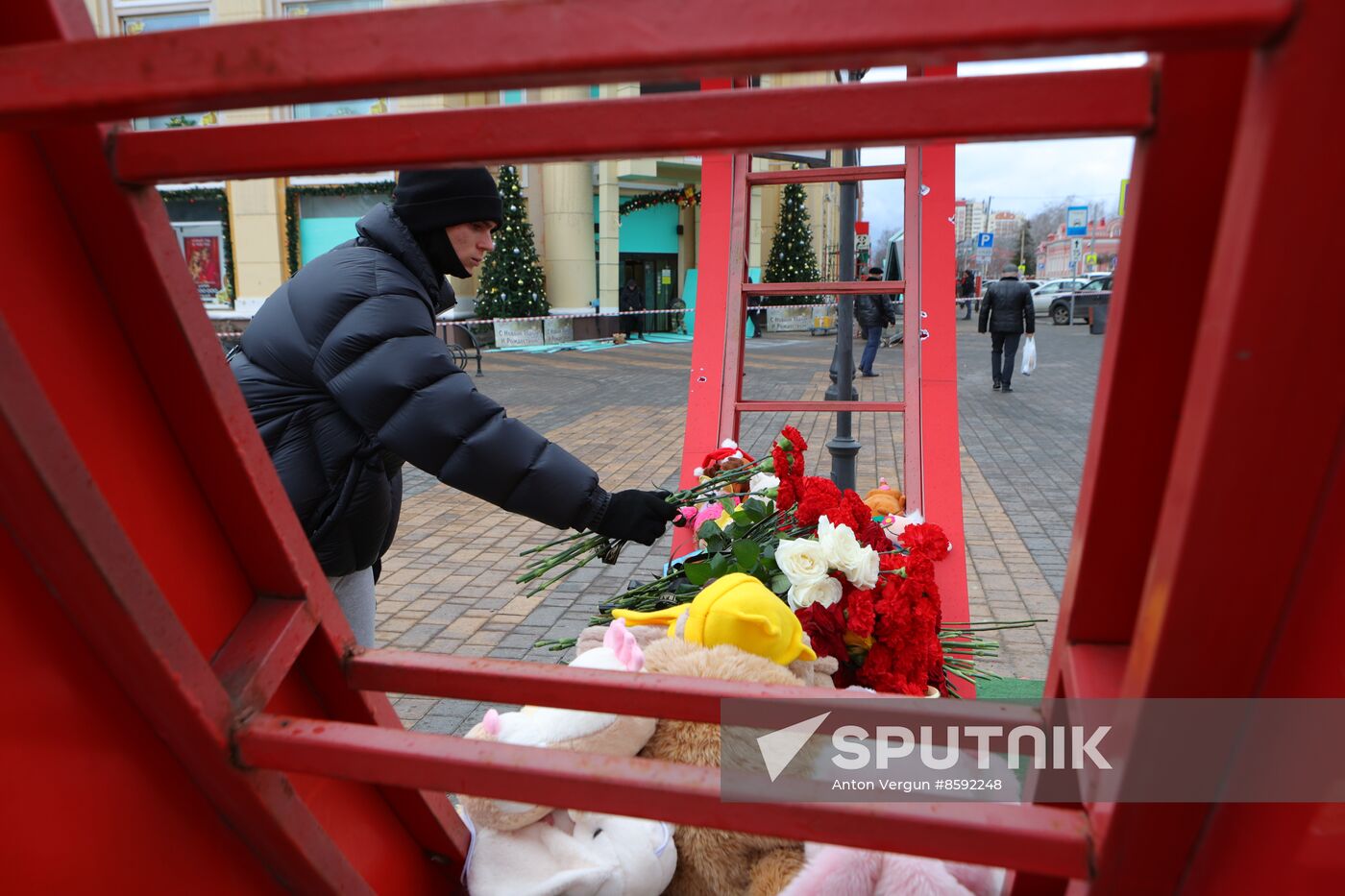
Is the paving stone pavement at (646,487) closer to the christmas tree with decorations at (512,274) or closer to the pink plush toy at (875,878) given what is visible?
the pink plush toy at (875,878)

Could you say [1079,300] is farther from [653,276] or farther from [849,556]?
[849,556]

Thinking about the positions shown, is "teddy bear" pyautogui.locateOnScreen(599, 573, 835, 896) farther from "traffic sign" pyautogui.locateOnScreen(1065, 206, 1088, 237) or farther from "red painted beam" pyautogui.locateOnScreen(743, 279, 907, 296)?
"traffic sign" pyautogui.locateOnScreen(1065, 206, 1088, 237)

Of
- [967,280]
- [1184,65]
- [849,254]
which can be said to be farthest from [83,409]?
[967,280]

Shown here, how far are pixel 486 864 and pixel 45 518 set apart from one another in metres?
0.93

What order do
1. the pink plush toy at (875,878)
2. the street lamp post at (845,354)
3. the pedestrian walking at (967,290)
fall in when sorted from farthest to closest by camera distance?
the pedestrian walking at (967,290) → the street lamp post at (845,354) → the pink plush toy at (875,878)

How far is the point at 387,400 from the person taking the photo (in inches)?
76.2

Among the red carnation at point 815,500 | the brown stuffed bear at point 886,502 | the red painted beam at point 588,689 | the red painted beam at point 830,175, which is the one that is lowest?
the brown stuffed bear at point 886,502

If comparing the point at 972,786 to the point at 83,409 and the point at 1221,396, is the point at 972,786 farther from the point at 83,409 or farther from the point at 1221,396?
the point at 83,409

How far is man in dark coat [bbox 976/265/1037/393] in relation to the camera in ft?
41.1

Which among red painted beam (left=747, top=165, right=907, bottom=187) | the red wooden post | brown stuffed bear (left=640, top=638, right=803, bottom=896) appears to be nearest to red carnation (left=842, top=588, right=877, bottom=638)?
brown stuffed bear (left=640, top=638, right=803, bottom=896)

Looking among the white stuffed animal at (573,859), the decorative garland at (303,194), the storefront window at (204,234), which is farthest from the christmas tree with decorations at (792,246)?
the white stuffed animal at (573,859)

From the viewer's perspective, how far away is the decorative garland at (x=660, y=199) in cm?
Result: 2200

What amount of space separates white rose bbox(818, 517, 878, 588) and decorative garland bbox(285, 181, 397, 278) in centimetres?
1863

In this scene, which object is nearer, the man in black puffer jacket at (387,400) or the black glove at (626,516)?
the man in black puffer jacket at (387,400)
